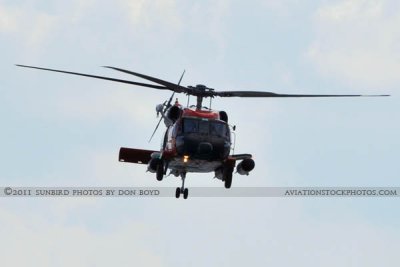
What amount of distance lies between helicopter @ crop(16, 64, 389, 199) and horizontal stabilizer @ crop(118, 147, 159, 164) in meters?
1.96

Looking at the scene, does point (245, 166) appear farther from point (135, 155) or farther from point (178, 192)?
point (135, 155)

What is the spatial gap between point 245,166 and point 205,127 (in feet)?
12.3

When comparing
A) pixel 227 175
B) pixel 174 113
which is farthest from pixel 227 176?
pixel 174 113

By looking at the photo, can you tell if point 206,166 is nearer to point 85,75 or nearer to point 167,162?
point 167,162

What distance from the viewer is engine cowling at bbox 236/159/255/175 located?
5069 cm

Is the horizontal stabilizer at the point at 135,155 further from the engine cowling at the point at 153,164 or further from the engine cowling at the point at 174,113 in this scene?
the engine cowling at the point at 153,164

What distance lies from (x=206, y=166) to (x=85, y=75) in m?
8.44

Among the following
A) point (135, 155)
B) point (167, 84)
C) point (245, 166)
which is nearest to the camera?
point (167, 84)

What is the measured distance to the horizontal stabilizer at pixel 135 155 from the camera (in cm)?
5462

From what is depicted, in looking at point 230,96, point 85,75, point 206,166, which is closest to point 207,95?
point 230,96

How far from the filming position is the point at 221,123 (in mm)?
49188

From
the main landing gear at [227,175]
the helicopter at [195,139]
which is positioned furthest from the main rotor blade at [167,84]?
the main landing gear at [227,175]

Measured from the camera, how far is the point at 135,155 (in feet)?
179

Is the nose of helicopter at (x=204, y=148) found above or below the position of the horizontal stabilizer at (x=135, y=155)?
above
